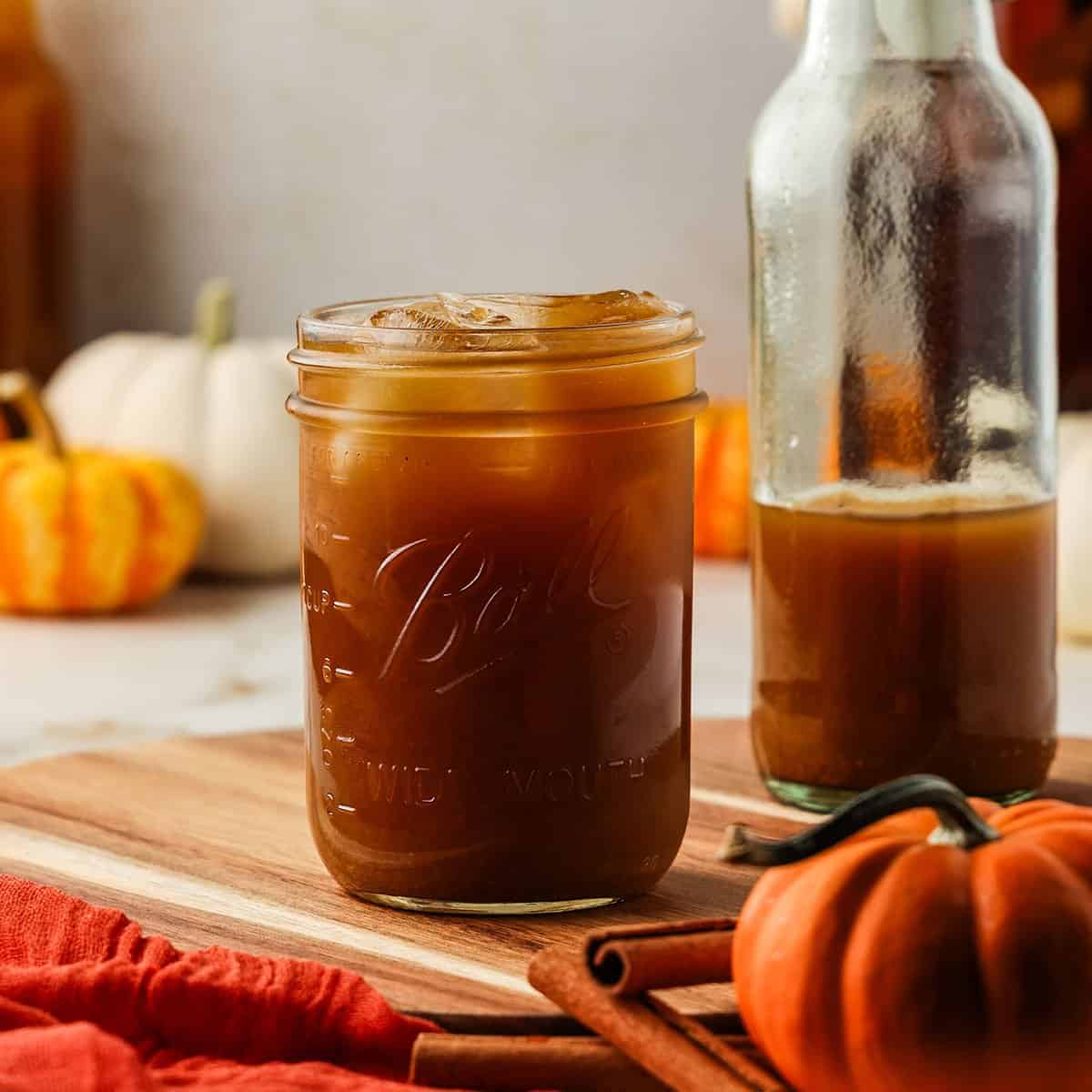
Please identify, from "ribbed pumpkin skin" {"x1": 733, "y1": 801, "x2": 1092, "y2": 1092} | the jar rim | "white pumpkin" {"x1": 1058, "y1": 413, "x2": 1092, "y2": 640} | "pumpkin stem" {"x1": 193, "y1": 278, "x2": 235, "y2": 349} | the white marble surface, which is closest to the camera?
"ribbed pumpkin skin" {"x1": 733, "y1": 801, "x2": 1092, "y2": 1092}

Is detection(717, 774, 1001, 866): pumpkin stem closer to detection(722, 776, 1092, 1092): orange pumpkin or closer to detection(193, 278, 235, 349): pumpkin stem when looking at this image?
detection(722, 776, 1092, 1092): orange pumpkin

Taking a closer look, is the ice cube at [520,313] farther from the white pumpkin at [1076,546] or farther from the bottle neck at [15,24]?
the bottle neck at [15,24]

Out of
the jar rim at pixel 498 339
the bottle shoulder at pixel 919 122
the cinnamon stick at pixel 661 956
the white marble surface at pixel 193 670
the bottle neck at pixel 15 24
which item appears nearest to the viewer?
the cinnamon stick at pixel 661 956

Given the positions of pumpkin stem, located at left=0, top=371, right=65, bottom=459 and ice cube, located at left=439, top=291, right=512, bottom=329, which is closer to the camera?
ice cube, located at left=439, top=291, right=512, bottom=329

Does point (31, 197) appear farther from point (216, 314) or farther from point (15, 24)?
point (216, 314)

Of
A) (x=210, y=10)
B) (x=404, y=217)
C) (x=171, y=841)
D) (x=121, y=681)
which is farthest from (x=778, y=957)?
(x=210, y=10)

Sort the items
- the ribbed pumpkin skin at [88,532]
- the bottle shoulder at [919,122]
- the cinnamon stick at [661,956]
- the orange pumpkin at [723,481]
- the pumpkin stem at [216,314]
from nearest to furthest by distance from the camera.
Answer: the cinnamon stick at [661,956], the bottle shoulder at [919,122], the ribbed pumpkin skin at [88,532], the orange pumpkin at [723,481], the pumpkin stem at [216,314]

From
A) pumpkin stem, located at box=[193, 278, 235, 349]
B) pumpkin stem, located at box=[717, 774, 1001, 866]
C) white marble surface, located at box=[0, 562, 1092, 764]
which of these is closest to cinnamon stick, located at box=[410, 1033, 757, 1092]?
pumpkin stem, located at box=[717, 774, 1001, 866]

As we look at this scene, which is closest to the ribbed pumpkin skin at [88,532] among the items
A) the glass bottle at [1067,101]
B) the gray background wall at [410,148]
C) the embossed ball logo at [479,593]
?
the gray background wall at [410,148]
